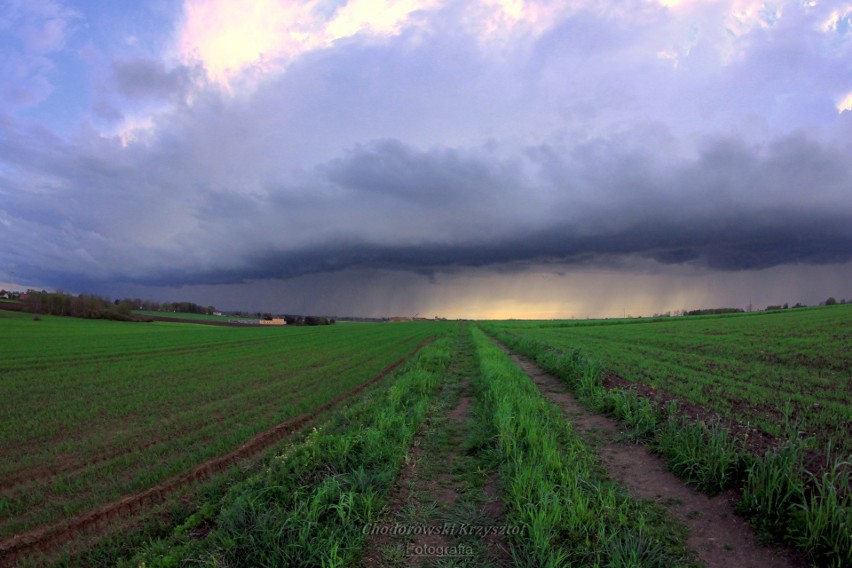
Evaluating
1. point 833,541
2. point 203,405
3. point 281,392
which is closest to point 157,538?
point 833,541

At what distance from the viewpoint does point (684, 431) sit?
6711 millimetres

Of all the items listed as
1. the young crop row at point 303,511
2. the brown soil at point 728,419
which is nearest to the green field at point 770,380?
the brown soil at point 728,419

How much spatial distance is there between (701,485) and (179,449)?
10670 millimetres

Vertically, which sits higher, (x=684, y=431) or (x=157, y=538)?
(x=684, y=431)

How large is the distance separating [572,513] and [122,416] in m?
13.9

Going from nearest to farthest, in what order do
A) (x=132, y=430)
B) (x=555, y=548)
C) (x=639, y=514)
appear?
(x=555, y=548) < (x=639, y=514) < (x=132, y=430)

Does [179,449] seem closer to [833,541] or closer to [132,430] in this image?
[132,430]

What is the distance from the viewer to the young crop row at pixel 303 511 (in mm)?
4086

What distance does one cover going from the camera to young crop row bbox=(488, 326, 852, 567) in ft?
12.7

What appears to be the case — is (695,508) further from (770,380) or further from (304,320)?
(304,320)

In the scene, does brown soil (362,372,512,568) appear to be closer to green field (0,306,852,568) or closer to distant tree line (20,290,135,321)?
green field (0,306,852,568)

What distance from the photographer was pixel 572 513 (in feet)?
14.6

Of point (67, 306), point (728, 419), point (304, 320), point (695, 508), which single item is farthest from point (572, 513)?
point (304, 320)

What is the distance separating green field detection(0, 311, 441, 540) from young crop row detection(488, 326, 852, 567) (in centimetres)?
944
